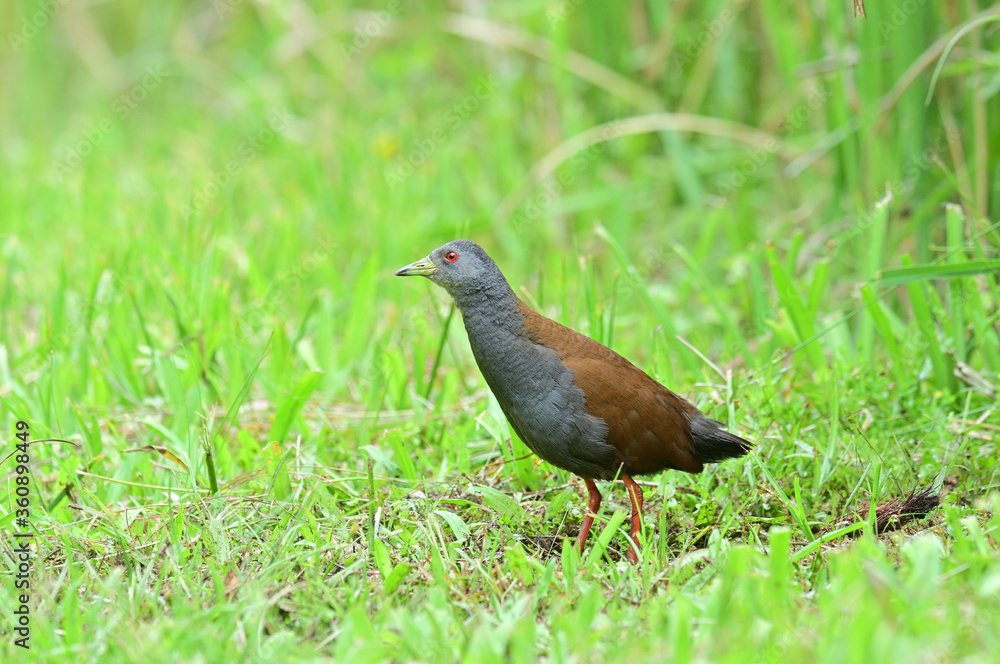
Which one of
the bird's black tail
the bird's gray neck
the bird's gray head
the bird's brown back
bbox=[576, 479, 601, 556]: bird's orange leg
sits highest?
the bird's gray head

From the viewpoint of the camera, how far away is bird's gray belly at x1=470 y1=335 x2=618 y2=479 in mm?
2936

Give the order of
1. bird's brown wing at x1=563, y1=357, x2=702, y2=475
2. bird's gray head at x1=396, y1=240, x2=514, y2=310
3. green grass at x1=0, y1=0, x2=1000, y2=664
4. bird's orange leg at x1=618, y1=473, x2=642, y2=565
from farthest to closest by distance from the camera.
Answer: bird's gray head at x1=396, y1=240, x2=514, y2=310
bird's brown wing at x1=563, y1=357, x2=702, y2=475
bird's orange leg at x1=618, y1=473, x2=642, y2=565
green grass at x1=0, y1=0, x2=1000, y2=664

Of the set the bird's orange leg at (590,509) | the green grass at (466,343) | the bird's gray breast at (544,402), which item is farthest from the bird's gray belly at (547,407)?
the green grass at (466,343)

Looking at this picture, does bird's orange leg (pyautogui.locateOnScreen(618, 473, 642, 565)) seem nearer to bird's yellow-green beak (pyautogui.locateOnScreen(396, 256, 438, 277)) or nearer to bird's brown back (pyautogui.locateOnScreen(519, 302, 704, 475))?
bird's brown back (pyautogui.locateOnScreen(519, 302, 704, 475))

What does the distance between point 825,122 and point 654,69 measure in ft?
3.72

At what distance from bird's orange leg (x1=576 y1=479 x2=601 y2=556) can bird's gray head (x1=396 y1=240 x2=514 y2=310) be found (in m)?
0.67

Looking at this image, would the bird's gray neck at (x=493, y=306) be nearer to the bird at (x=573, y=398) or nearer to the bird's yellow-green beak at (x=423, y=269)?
the bird at (x=573, y=398)

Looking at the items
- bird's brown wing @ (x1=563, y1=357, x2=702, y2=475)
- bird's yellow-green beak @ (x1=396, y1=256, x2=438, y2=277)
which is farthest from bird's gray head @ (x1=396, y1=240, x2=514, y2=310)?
bird's brown wing @ (x1=563, y1=357, x2=702, y2=475)

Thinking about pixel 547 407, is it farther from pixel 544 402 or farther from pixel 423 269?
pixel 423 269

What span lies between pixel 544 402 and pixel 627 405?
0.88ft

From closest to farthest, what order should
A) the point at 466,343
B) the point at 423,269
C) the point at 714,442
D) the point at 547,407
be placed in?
1. the point at 547,407
2. the point at 714,442
3. the point at 423,269
4. the point at 466,343

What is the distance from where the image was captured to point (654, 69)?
20.2 feet

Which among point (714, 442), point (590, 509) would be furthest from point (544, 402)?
point (714, 442)

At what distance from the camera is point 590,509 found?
3125 millimetres
